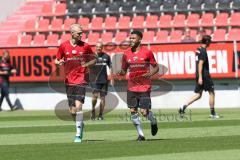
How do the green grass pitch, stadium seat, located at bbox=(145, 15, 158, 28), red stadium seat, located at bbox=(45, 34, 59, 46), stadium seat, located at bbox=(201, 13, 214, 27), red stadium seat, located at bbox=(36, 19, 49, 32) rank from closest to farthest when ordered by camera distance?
the green grass pitch
stadium seat, located at bbox=(201, 13, 214, 27)
stadium seat, located at bbox=(145, 15, 158, 28)
red stadium seat, located at bbox=(45, 34, 59, 46)
red stadium seat, located at bbox=(36, 19, 49, 32)

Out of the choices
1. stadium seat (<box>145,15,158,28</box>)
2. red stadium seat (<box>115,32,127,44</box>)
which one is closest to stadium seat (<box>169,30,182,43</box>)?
stadium seat (<box>145,15,158,28</box>)

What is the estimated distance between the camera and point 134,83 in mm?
15273

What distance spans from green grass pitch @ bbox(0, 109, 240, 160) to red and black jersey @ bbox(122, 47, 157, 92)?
0.95 m

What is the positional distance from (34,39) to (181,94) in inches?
318

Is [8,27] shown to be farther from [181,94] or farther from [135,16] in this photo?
[181,94]

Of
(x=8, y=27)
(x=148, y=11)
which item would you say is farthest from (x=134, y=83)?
(x=8, y=27)

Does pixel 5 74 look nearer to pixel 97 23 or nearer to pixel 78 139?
pixel 97 23

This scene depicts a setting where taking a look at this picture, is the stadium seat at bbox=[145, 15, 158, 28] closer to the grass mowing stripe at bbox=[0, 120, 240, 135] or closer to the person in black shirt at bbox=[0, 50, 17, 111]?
the person in black shirt at bbox=[0, 50, 17, 111]

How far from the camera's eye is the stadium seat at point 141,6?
1373 inches

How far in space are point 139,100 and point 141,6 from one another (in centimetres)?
2009

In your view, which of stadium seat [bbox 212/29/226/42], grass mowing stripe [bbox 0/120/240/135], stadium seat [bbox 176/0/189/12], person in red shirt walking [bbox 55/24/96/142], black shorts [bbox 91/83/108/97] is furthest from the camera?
stadium seat [bbox 176/0/189/12]

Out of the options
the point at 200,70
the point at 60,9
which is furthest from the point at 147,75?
the point at 60,9

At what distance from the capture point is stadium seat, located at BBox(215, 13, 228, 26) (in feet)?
107

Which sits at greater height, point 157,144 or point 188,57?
point 188,57
